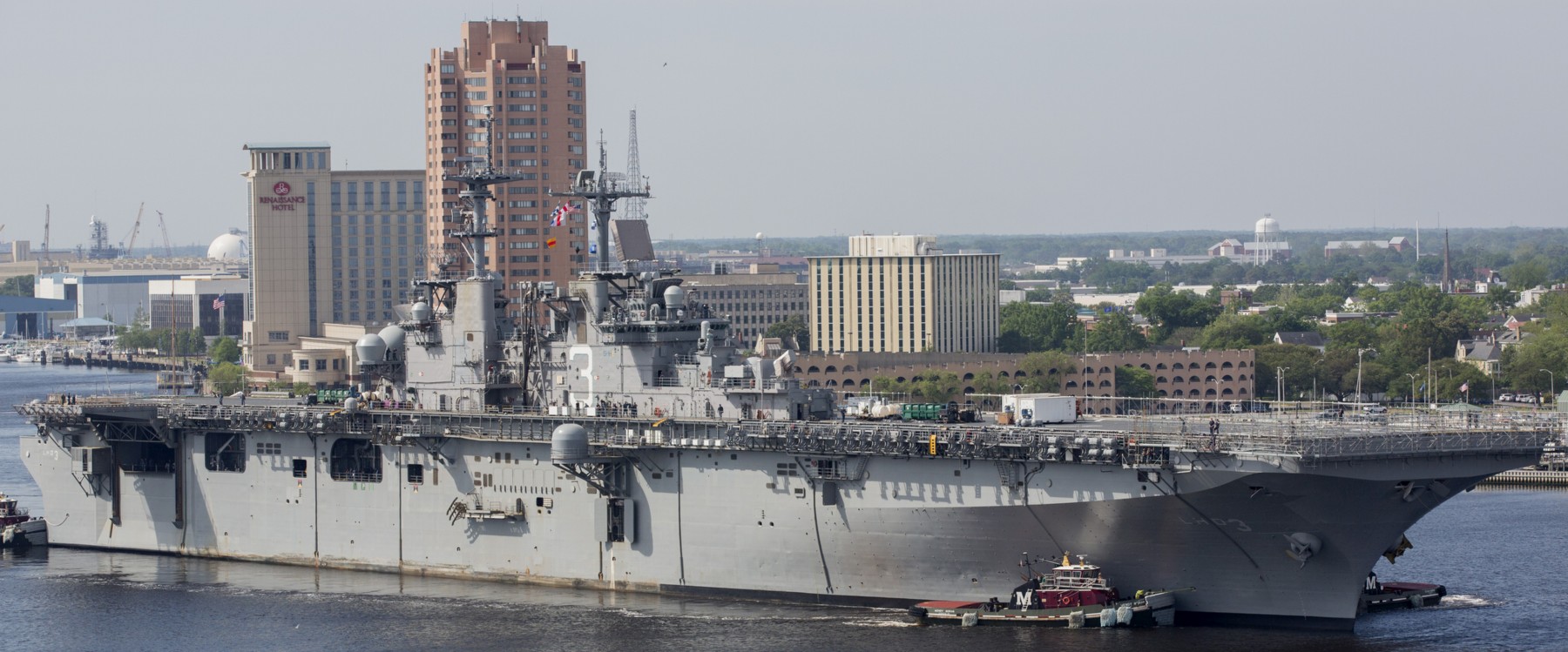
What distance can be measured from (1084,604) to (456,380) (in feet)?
67.6

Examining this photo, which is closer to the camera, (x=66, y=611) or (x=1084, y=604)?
(x=1084, y=604)

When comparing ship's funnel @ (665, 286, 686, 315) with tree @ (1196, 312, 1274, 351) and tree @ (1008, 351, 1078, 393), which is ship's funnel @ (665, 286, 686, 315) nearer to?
tree @ (1008, 351, 1078, 393)

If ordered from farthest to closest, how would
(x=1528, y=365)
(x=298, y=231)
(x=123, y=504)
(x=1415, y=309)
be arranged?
(x=1415, y=309)
(x=298, y=231)
(x=1528, y=365)
(x=123, y=504)

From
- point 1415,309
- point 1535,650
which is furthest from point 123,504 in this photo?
point 1415,309

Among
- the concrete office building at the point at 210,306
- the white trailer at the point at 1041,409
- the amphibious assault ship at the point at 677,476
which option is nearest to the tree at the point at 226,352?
the concrete office building at the point at 210,306

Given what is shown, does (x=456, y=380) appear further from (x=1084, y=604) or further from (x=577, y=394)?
(x=1084, y=604)

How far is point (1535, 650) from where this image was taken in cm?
4603

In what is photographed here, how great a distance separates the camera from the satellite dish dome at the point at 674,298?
182 ft

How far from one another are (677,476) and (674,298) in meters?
5.33

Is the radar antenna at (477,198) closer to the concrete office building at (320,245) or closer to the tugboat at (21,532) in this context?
the tugboat at (21,532)

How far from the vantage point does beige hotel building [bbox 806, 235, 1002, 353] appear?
14100 cm

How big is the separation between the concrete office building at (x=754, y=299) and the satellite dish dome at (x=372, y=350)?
8682 cm

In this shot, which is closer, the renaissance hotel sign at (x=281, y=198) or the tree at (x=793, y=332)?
the renaissance hotel sign at (x=281, y=198)

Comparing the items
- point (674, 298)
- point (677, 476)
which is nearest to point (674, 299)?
point (674, 298)
